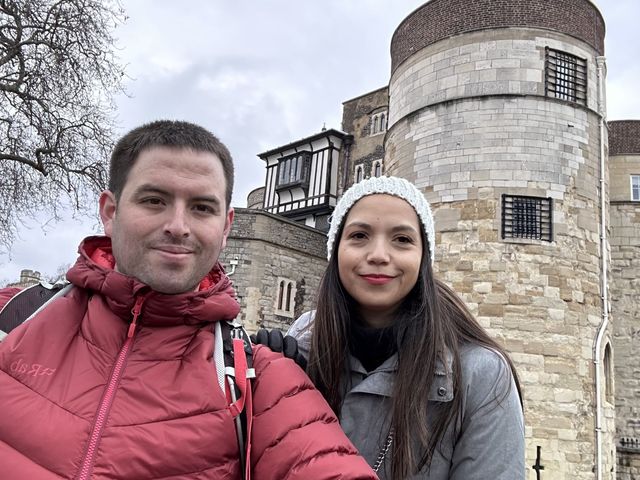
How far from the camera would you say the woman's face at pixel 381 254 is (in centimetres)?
212

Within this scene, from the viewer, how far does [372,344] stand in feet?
7.18

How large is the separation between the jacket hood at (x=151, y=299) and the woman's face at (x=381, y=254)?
1.73 ft

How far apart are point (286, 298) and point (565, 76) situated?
9025mm

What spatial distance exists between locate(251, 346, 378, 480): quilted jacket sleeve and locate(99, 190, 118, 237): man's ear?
700mm

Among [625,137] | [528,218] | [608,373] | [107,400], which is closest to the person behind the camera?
[107,400]

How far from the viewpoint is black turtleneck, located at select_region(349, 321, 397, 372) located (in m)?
2.16

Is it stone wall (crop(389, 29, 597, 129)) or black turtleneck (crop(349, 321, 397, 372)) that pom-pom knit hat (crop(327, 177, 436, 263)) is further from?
stone wall (crop(389, 29, 597, 129))

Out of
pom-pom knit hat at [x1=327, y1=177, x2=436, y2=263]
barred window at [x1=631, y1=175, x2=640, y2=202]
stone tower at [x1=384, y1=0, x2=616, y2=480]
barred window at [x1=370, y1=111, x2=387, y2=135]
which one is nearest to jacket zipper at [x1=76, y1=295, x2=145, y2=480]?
pom-pom knit hat at [x1=327, y1=177, x2=436, y2=263]

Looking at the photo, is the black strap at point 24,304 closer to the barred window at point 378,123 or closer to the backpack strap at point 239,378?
the backpack strap at point 239,378

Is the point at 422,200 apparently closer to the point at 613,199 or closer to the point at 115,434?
the point at 115,434

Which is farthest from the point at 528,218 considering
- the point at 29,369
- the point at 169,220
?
the point at 29,369

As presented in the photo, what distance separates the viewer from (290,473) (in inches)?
58.2

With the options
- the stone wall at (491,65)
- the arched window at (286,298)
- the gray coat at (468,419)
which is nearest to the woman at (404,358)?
the gray coat at (468,419)

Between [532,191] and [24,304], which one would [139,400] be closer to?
[24,304]
